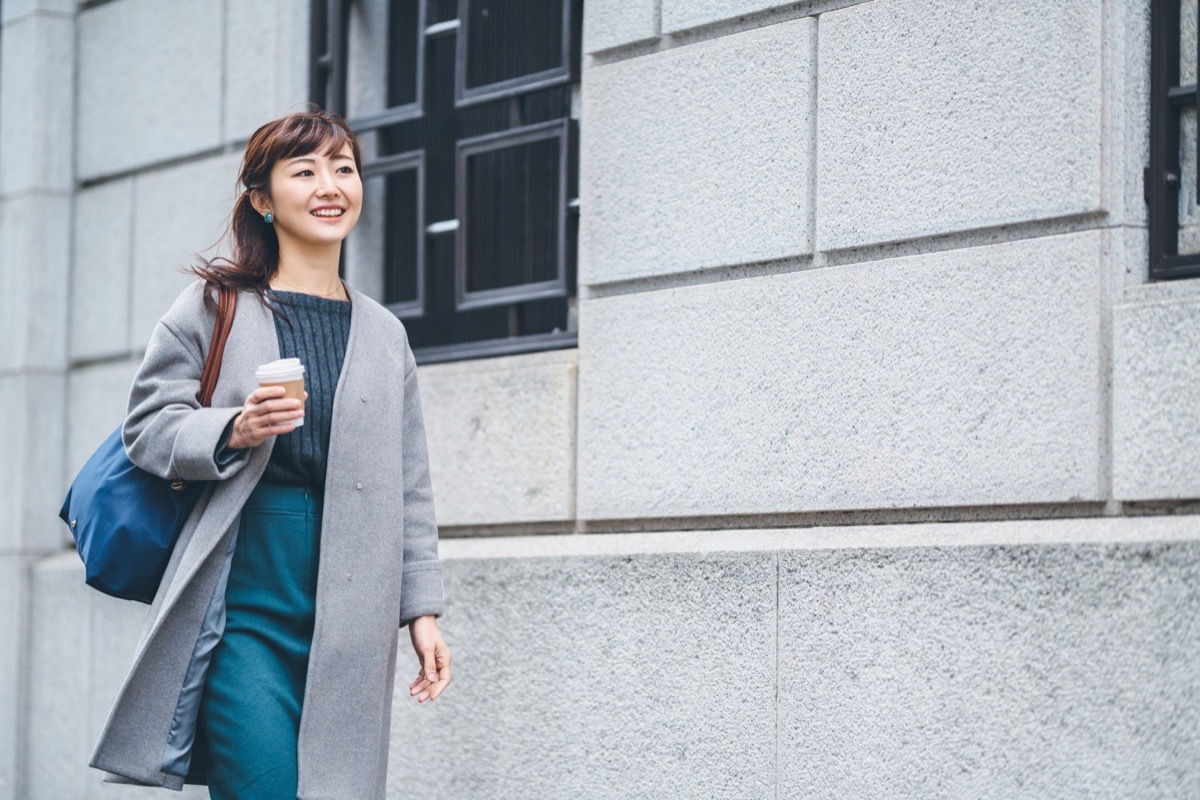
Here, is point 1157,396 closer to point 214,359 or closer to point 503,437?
point 214,359

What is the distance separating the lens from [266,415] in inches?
153

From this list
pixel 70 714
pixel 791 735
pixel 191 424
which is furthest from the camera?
pixel 70 714

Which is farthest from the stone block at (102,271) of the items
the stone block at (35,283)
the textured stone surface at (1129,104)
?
the textured stone surface at (1129,104)

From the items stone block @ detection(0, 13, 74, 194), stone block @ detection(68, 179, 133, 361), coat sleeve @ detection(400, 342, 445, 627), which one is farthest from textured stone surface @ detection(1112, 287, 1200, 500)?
stone block @ detection(0, 13, 74, 194)

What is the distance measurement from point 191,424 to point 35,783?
420 centimetres

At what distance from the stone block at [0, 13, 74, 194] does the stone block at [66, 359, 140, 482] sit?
2.94ft

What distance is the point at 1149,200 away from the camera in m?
4.54

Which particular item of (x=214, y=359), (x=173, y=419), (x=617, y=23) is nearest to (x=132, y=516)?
(x=173, y=419)

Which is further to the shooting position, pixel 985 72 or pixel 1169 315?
pixel 985 72

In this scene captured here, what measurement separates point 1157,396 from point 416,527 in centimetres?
179

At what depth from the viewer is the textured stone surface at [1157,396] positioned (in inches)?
166

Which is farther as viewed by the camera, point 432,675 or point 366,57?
point 366,57

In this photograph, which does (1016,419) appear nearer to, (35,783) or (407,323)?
(407,323)

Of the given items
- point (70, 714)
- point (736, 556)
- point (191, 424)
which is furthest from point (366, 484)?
point (70, 714)
